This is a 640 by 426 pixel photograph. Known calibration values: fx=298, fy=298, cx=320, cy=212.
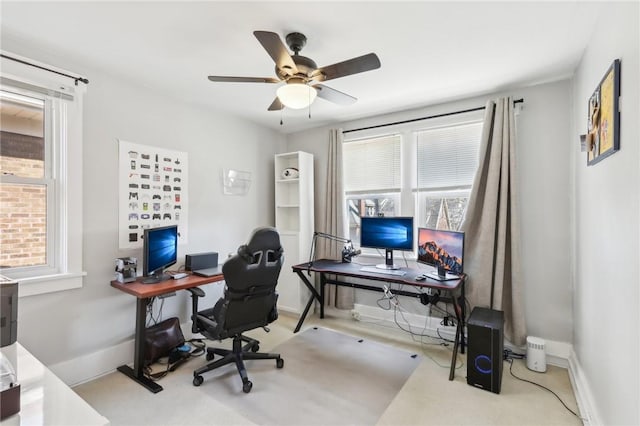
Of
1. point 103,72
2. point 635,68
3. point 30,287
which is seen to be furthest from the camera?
point 103,72

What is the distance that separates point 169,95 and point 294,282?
251cm

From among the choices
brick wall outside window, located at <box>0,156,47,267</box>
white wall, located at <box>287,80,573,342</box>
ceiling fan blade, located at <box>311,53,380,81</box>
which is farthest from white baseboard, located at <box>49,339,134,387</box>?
white wall, located at <box>287,80,573,342</box>

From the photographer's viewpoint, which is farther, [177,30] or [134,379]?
[134,379]

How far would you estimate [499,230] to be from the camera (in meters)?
2.73

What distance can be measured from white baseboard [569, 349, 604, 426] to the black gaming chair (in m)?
2.16

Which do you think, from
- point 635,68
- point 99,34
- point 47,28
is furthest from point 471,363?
point 47,28

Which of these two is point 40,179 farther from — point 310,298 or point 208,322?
point 310,298

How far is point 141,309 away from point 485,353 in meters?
2.63

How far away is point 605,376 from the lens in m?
1.61

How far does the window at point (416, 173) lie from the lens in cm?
307

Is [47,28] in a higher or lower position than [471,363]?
higher

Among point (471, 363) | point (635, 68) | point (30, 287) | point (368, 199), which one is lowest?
point (471, 363)

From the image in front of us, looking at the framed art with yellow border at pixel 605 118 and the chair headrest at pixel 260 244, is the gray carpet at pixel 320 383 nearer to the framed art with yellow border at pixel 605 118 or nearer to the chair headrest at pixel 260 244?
the chair headrest at pixel 260 244

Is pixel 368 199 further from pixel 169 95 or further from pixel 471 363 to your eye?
pixel 169 95
